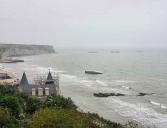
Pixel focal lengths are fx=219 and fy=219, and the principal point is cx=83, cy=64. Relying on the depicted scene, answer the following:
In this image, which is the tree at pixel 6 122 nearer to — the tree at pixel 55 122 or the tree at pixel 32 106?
the tree at pixel 55 122

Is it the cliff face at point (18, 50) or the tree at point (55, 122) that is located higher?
the cliff face at point (18, 50)

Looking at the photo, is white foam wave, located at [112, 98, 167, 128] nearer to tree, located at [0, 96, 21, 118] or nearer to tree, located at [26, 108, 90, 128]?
tree, located at [26, 108, 90, 128]

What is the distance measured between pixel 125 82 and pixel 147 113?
20855 millimetres

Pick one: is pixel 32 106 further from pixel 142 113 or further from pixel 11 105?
pixel 142 113

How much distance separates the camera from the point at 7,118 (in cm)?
1461

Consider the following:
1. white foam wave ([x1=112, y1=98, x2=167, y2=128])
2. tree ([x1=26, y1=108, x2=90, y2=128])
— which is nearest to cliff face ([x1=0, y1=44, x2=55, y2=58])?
white foam wave ([x1=112, y1=98, x2=167, y2=128])

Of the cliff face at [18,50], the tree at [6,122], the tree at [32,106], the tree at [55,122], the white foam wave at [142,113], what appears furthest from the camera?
the cliff face at [18,50]

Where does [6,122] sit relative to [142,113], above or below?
above

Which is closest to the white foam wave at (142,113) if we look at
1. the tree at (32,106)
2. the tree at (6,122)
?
the tree at (32,106)

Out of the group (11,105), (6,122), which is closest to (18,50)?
(11,105)

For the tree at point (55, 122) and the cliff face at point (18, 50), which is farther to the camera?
the cliff face at point (18, 50)

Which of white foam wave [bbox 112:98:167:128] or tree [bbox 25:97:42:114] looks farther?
white foam wave [bbox 112:98:167:128]

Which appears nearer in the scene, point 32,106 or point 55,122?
point 55,122

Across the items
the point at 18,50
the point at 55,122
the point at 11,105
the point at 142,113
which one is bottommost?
the point at 142,113
